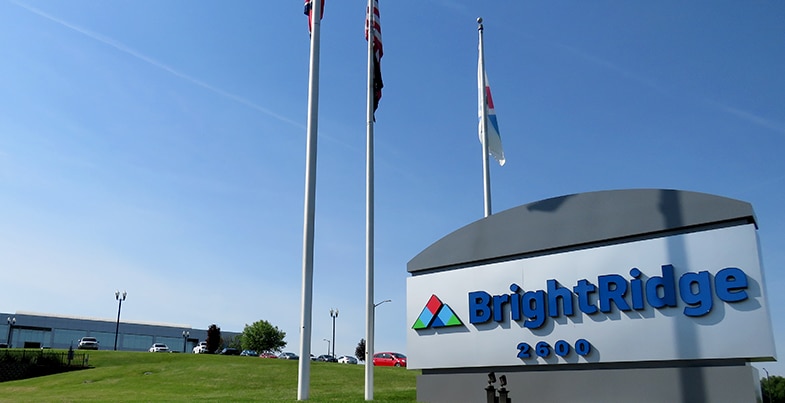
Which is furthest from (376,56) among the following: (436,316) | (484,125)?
(436,316)

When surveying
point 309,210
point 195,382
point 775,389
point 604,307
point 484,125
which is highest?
point 484,125

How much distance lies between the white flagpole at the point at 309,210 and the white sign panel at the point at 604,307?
3462 millimetres

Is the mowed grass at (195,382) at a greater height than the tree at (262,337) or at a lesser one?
lesser

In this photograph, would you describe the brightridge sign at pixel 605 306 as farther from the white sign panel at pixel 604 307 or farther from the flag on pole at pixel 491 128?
the flag on pole at pixel 491 128

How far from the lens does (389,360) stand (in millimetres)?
49312

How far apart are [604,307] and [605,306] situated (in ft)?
0.10

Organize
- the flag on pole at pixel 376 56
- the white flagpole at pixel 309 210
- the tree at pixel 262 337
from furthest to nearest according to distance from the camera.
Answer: the tree at pixel 262 337, the flag on pole at pixel 376 56, the white flagpole at pixel 309 210

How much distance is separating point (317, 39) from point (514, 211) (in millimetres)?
7192

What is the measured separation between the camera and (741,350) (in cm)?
1269

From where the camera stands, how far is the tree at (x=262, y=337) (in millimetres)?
97312

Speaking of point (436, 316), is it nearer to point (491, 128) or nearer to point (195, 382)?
point (491, 128)

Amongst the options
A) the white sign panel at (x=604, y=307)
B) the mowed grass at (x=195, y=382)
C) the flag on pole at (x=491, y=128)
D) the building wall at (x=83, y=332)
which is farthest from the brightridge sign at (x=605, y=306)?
the building wall at (x=83, y=332)

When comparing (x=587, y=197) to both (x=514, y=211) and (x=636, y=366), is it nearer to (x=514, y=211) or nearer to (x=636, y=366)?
(x=514, y=211)

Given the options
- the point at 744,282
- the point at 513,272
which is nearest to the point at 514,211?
the point at 513,272
